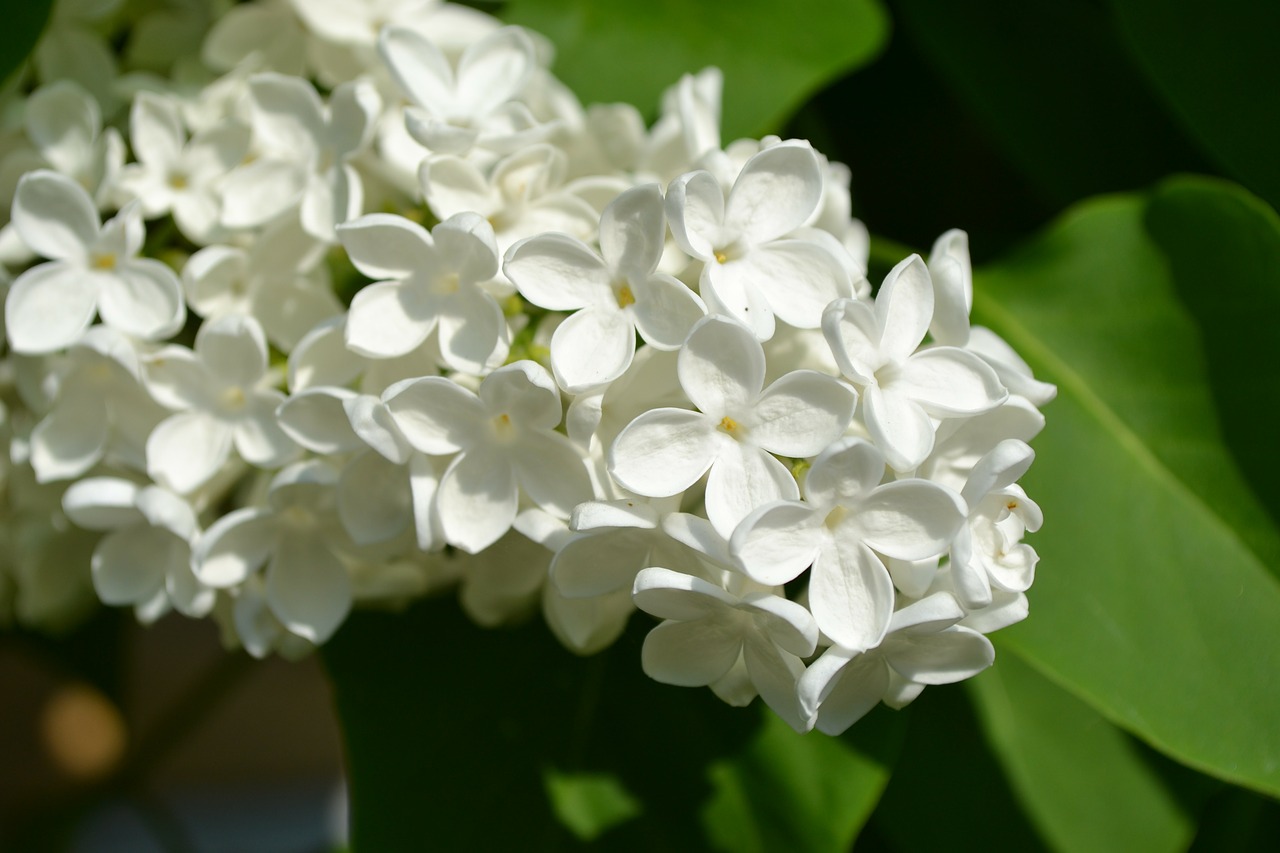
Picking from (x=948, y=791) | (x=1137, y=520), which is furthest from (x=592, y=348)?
(x=948, y=791)

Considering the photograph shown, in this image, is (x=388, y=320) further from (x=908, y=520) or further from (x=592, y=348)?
(x=908, y=520)

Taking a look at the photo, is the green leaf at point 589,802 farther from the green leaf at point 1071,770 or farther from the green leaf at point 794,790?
the green leaf at point 1071,770

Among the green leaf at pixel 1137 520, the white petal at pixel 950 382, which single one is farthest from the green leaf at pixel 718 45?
the white petal at pixel 950 382

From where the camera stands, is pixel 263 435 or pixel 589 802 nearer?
pixel 263 435

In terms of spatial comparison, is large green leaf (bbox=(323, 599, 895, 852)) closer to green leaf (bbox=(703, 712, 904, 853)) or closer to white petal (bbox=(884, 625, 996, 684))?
green leaf (bbox=(703, 712, 904, 853))

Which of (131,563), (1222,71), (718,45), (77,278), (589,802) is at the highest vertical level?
(1222,71)

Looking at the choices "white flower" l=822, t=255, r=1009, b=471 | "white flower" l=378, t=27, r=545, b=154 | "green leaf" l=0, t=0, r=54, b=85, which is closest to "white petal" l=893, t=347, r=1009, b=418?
"white flower" l=822, t=255, r=1009, b=471
